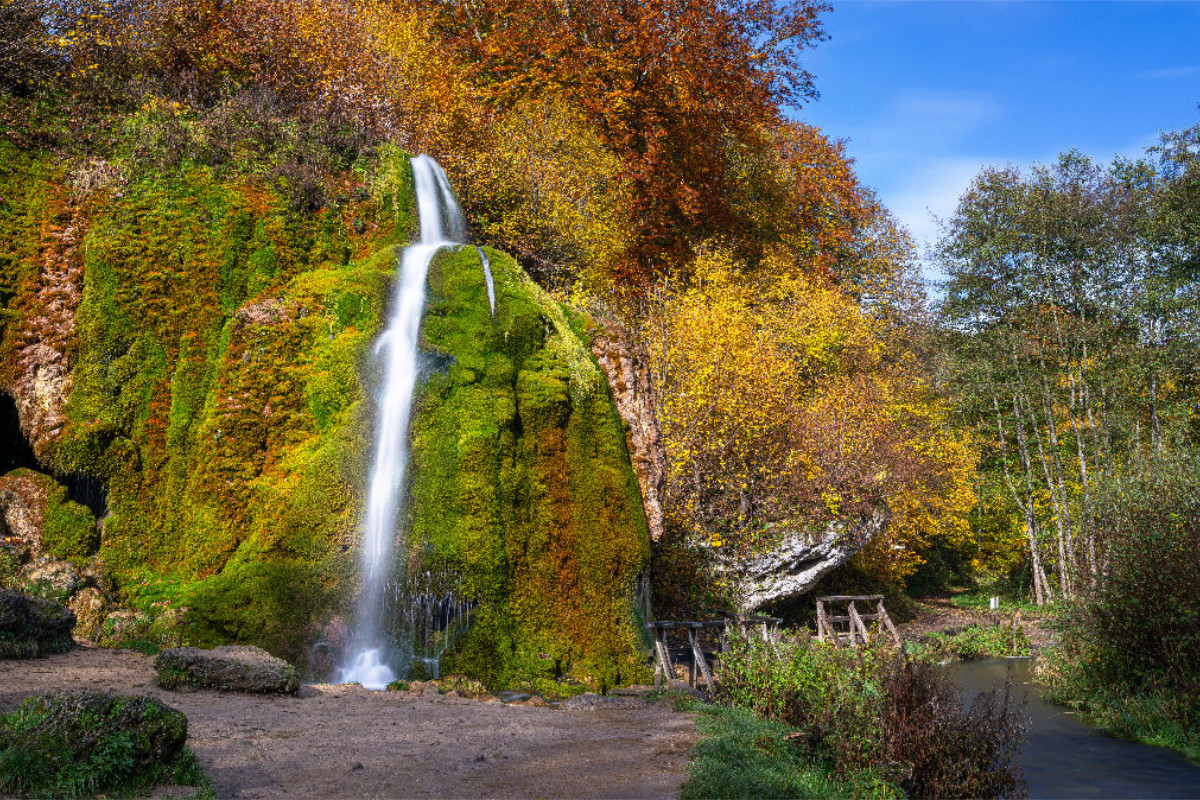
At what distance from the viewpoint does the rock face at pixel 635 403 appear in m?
16.8

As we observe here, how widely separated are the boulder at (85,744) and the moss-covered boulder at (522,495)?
572 cm

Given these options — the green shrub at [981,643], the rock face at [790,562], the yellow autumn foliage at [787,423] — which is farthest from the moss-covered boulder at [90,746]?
the green shrub at [981,643]

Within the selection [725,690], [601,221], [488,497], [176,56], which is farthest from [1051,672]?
[176,56]

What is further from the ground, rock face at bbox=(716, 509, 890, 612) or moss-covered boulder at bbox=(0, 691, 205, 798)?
rock face at bbox=(716, 509, 890, 612)

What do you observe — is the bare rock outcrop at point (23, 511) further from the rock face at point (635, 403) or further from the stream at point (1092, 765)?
the stream at point (1092, 765)

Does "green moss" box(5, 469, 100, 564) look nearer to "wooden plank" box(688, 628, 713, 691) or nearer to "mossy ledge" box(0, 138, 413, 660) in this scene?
"mossy ledge" box(0, 138, 413, 660)

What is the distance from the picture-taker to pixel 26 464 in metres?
14.0

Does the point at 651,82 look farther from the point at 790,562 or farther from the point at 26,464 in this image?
the point at 26,464

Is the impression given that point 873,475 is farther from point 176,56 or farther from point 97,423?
point 176,56

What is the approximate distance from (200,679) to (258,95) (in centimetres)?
1541

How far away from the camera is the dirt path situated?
6.87 metres

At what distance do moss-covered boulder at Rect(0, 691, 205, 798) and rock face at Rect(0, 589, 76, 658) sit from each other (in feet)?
14.3

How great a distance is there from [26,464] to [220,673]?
23.3ft

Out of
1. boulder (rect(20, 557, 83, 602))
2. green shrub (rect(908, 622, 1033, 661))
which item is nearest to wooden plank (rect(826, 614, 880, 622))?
green shrub (rect(908, 622, 1033, 661))
